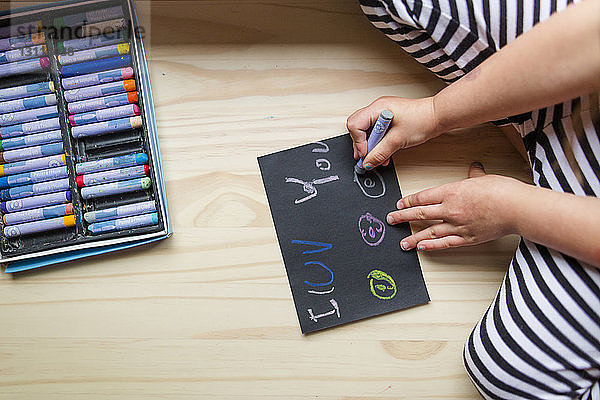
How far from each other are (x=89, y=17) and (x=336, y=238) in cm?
39

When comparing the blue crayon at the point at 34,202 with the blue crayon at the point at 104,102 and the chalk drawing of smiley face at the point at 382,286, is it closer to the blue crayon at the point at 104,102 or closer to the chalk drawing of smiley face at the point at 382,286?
the blue crayon at the point at 104,102

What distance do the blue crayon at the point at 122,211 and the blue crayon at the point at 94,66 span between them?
0.54 feet

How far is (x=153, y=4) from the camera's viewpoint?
66 cm

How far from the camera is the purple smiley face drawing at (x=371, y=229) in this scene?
2.13 ft

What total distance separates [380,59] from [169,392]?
0.49m

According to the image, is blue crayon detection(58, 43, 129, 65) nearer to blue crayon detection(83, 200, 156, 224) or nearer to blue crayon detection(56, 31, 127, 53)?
blue crayon detection(56, 31, 127, 53)

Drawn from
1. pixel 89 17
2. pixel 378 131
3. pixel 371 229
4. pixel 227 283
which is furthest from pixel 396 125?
pixel 89 17

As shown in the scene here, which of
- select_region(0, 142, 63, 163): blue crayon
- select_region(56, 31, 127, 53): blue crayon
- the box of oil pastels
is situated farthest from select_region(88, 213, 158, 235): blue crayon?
select_region(56, 31, 127, 53): blue crayon

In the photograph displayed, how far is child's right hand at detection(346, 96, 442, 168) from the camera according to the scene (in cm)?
61

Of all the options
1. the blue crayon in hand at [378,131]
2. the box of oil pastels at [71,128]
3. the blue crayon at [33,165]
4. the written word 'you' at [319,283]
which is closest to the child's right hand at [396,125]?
the blue crayon in hand at [378,131]

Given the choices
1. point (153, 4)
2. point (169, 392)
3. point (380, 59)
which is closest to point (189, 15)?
point (153, 4)

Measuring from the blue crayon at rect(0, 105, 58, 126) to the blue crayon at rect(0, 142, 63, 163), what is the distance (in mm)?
33

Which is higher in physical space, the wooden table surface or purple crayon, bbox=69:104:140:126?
purple crayon, bbox=69:104:140:126

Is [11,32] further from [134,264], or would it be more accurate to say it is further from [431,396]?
[431,396]
